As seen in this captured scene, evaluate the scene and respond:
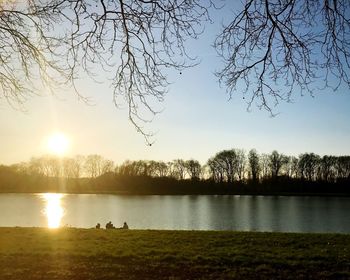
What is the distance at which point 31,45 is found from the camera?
21.8 feet

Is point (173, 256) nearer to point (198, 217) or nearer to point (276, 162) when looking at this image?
point (198, 217)

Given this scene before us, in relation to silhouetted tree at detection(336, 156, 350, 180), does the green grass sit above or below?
below

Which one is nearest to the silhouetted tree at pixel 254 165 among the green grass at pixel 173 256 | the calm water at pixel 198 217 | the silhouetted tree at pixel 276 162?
the silhouetted tree at pixel 276 162

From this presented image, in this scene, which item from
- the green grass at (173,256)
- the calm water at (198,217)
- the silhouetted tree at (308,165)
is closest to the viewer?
the green grass at (173,256)

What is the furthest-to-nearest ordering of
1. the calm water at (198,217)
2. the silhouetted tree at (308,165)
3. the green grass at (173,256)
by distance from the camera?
the silhouetted tree at (308,165)
the calm water at (198,217)
the green grass at (173,256)

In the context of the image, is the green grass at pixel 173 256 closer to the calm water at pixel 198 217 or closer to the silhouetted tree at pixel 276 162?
the calm water at pixel 198 217

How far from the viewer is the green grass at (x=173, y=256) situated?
28.9 ft

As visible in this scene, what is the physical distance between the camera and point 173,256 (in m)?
10.6

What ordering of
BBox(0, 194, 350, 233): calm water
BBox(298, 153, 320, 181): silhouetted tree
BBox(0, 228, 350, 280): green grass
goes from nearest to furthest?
BBox(0, 228, 350, 280): green grass < BBox(0, 194, 350, 233): calm water < BBox(298, 153, 320, 181): silhouetted tree

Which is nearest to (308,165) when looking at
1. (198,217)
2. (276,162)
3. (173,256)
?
(276,162)

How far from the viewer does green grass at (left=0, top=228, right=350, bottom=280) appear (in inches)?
346

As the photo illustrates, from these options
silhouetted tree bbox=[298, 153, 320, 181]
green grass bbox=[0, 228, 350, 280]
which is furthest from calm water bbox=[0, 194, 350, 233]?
silhouetted tree bbox=[298, 153, 320, 181]

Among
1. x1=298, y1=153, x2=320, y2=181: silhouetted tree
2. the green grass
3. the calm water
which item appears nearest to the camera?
the green grass

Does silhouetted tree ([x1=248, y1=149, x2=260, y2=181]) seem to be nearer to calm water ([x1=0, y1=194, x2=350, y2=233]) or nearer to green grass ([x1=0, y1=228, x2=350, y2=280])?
calm water ([x1=0, y1=194, x2=350, y2=233])
